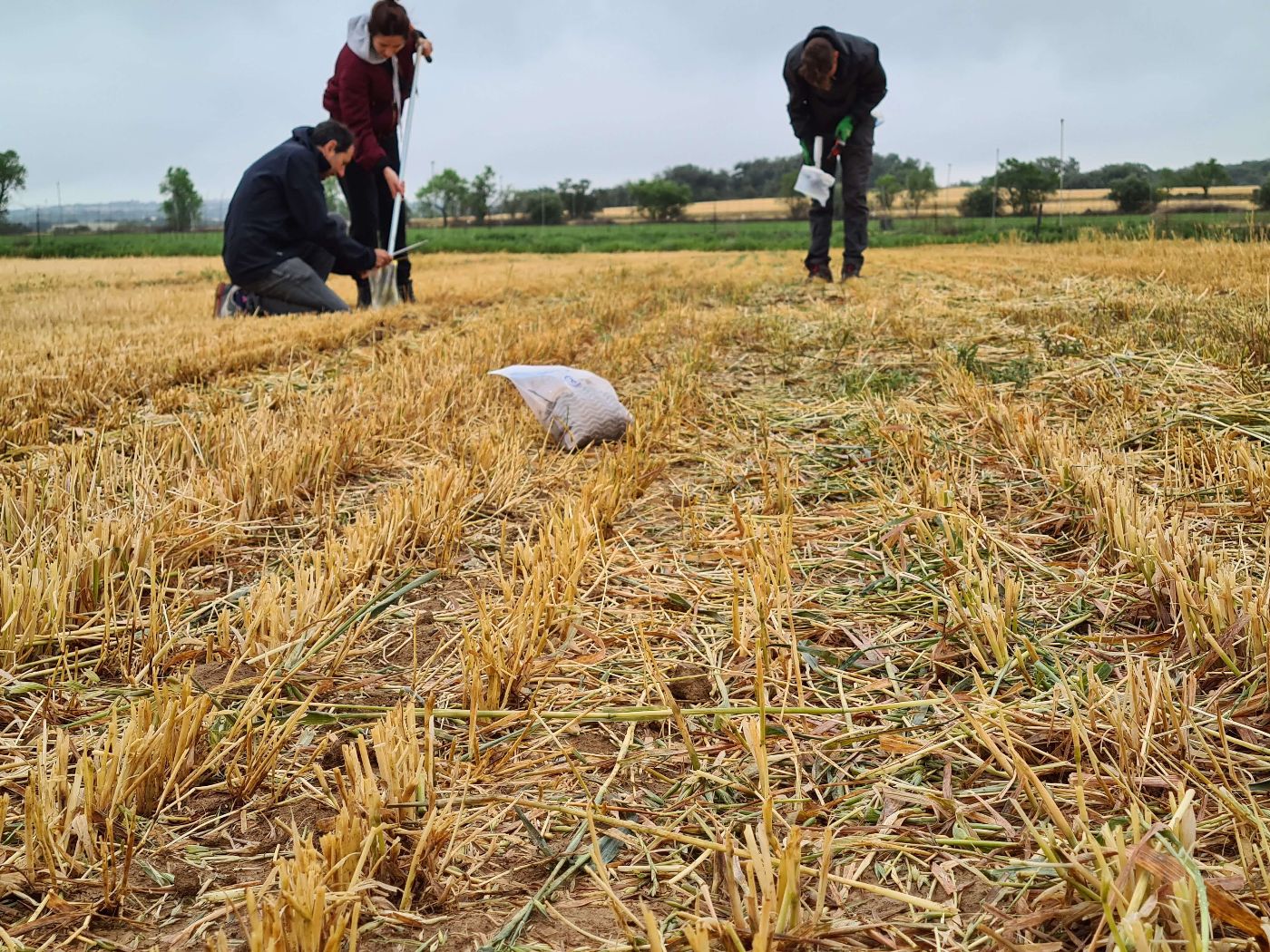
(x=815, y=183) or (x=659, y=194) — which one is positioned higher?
(x=659, y=194)

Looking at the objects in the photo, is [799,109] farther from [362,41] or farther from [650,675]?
[650,675]

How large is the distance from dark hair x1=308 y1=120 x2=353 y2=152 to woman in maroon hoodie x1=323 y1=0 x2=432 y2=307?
0.69m

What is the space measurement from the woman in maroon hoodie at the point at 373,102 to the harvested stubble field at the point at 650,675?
455 centimetres

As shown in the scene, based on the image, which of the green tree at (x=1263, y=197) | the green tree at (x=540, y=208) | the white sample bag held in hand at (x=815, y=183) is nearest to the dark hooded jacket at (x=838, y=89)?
the white sample bag held in hand at (x=815, y=183)

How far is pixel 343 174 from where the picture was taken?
729cm

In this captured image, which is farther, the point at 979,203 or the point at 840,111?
the point at 979,203

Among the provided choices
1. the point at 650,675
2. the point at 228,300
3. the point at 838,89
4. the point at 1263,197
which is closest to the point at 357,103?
the point at 228,300

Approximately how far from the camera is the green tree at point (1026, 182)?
43.1m

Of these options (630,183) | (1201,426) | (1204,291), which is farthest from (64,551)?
(630,183)

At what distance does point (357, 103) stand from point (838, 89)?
14.5 ft

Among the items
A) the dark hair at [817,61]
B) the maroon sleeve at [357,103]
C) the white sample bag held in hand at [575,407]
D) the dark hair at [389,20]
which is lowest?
the white sample bag held in hand at [575,407]

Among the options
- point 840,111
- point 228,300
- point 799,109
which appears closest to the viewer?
point 228,300

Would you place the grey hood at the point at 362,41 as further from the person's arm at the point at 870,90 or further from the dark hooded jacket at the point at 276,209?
the person's arm at the point at 870,90

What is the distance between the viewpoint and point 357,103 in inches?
285
